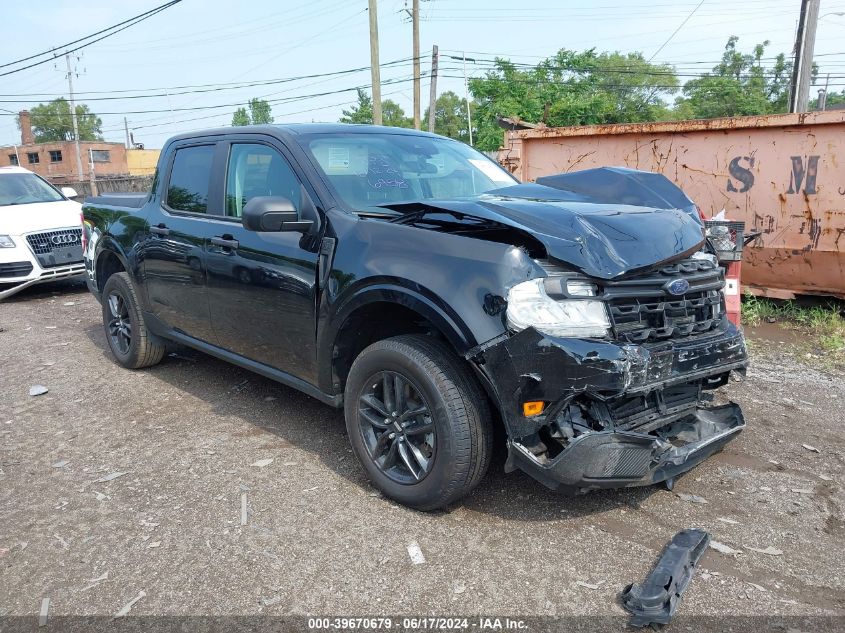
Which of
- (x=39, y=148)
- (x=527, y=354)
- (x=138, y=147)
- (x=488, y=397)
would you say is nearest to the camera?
(x=527, y=354)

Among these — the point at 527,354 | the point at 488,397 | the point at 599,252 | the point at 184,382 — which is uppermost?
the point at 599,252

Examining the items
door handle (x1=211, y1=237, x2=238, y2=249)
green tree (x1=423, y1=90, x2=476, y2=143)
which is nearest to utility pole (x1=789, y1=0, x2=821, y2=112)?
door handle (x1=211, y1=237, x2=238, y2=249)

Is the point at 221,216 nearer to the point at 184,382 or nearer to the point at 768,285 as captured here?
the point at 184,382

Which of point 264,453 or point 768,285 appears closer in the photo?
point 264,453

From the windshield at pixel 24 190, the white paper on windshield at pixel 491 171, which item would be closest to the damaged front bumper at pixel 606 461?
the white paper on windshield at pixel 491 171

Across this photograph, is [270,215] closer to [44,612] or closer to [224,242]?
[224,242]

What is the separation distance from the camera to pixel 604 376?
8.86ft

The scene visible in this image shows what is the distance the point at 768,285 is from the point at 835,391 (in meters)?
2.42

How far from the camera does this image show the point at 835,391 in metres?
5.03

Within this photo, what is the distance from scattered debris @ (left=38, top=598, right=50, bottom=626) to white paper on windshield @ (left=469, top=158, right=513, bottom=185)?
10.8 ft

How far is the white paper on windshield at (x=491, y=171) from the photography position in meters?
4.50

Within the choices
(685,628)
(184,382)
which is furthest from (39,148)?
(685,628)

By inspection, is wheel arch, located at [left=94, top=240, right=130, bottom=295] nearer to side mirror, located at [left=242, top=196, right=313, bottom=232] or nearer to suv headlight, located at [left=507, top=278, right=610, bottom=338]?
side mirror, located at [left=242, top=196, right=313, bottom=232]

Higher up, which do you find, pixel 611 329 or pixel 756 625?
pixel 611 329
